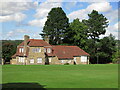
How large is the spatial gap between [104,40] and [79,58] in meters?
12.5

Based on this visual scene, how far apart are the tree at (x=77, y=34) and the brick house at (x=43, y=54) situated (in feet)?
23.7

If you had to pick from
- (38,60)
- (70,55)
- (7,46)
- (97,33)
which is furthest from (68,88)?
(97,33)

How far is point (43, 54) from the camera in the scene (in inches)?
2115

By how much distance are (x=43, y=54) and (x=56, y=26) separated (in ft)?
59.7

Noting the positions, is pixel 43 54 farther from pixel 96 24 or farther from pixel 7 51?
pixel 96 24

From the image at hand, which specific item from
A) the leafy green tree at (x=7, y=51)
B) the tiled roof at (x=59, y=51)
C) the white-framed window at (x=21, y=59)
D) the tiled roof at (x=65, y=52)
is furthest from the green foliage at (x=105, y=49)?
the leafy green tree at (x=7, y=51)

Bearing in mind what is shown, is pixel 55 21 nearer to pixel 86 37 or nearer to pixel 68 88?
pixel 86 37

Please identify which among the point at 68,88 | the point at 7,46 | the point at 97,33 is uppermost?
the point at 97,33

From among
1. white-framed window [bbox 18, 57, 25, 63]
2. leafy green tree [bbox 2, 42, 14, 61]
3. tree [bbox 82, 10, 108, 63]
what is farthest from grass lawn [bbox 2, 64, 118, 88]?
tree [bbox 82, 10, 108, 63]

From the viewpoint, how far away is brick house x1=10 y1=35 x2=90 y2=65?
2085 inches

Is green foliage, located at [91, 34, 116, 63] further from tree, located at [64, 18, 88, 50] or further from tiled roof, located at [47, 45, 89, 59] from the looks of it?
tiled roof, located at [47, 45, 89, 59]

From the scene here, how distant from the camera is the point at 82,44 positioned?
68938 millimetres

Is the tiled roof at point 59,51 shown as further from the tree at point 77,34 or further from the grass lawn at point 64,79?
the grass lawn at point 64,79

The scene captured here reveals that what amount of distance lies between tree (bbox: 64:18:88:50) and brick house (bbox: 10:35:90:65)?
7214 mm
